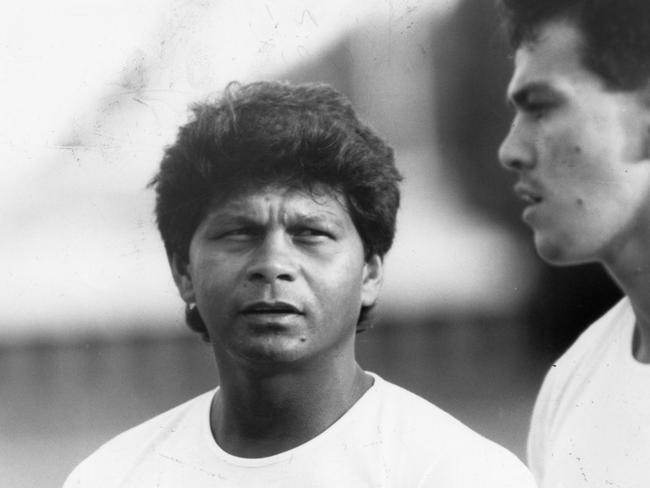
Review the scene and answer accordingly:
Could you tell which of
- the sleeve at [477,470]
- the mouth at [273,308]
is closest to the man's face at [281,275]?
the mouth at [273,308]

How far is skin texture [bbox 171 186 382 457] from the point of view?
1.29m

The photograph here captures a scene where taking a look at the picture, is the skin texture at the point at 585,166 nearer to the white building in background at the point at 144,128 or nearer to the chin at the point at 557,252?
the chin at the point at 557,252

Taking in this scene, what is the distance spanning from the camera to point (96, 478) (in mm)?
1448

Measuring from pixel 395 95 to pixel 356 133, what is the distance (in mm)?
148

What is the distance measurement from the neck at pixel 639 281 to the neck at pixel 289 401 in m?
0.38

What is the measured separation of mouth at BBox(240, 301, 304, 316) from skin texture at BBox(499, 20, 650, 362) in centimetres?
35

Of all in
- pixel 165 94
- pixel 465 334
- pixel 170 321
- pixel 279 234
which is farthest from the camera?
pixel 465 334

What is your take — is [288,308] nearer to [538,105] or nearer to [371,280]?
[371,280]

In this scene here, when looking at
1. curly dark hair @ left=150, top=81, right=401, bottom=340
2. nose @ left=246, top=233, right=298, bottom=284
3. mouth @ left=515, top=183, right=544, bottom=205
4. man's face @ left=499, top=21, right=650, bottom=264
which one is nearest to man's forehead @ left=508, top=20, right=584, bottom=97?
man's face @ left=499, top=21, right=650, bottom=264

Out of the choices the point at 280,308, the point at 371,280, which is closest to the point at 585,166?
the point at 371,280

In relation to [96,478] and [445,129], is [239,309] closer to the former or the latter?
[96,478]

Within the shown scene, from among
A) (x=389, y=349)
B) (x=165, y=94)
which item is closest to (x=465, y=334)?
(x=389, y=349)

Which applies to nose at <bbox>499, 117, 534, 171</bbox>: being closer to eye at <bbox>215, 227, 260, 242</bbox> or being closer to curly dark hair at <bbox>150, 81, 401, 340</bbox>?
curly dark hair at <bbox>150, 81, 401, 340</bbox>

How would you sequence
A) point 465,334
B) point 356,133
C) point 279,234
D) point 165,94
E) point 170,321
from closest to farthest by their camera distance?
point 279,234
point 356,133
point 165,94
point 170,321
point 465,334
